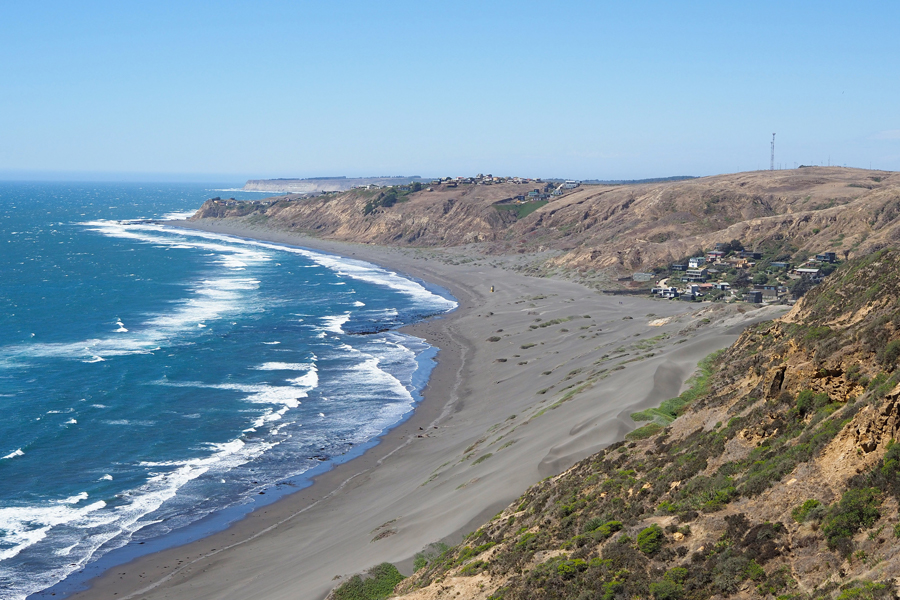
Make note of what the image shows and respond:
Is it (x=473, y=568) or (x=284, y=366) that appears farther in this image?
(x=284, y=366)

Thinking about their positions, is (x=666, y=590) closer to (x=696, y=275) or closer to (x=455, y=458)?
(x=455, y=458)

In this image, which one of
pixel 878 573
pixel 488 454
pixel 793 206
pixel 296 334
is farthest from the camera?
pixel 793 206

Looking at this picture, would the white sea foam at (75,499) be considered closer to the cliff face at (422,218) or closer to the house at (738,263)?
the house at (738,263)

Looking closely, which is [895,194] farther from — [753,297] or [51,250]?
[51,250]

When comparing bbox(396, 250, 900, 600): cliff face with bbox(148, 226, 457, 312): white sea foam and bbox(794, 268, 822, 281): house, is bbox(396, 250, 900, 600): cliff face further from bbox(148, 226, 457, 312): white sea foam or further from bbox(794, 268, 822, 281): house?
bbox(148, 226, 457, 312): white sea foam

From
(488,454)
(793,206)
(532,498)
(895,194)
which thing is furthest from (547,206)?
(532,498)

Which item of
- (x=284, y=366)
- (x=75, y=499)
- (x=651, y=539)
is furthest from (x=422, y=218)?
(x=651, y=539)
